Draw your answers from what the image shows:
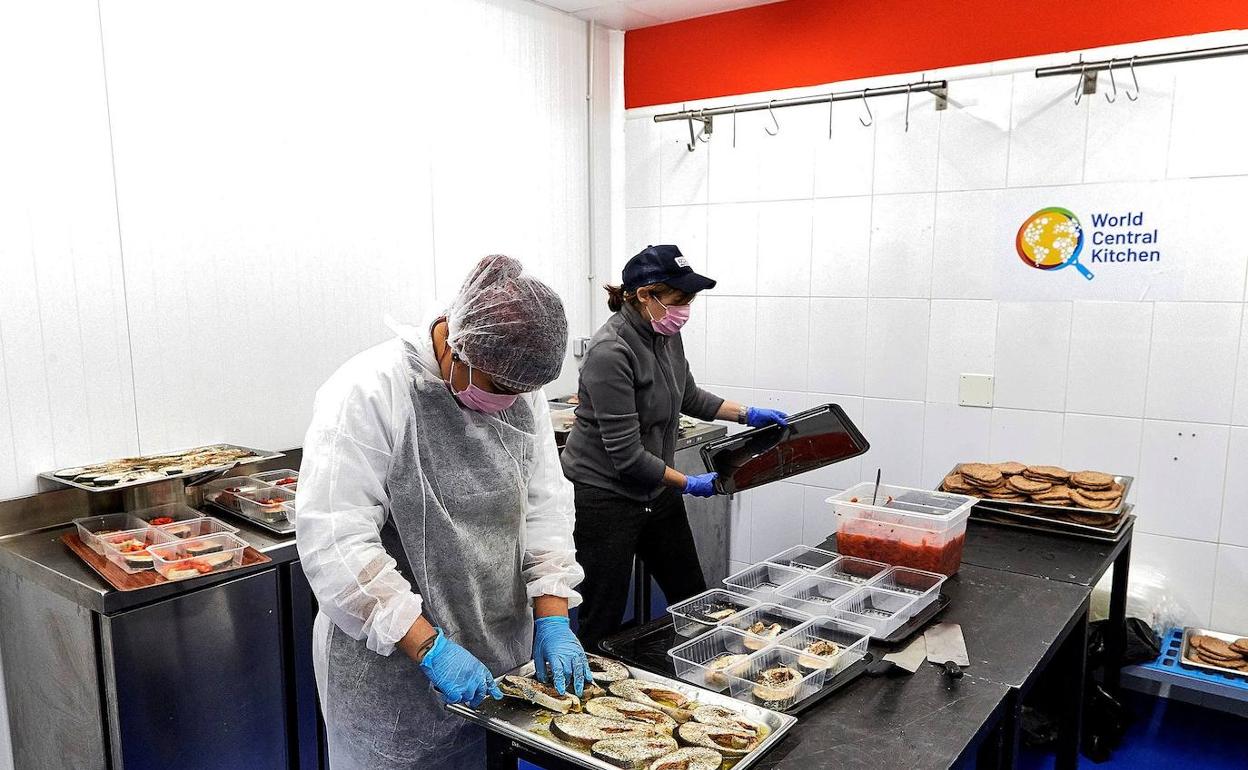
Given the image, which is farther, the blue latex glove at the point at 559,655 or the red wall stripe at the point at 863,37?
the red wall stripe at the point at 863,37

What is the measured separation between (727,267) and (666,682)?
2.58 meters

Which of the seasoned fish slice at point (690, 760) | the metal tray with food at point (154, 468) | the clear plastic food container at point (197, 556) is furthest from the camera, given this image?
the metal tray with food at point (154, 468)

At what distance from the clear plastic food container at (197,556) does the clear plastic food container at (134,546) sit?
0.08ft

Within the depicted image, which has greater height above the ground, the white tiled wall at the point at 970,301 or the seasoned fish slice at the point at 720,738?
the white tiled wall at the point at 970,301

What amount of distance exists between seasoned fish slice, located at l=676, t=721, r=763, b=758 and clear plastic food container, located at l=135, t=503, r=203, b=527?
1.62 meters

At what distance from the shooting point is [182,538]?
2.33 meters

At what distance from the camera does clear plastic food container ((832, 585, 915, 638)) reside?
1.86 m

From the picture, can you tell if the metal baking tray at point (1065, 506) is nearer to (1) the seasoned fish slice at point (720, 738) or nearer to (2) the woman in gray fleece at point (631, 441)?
(2) the woman in gray fleece at point (631, 441)

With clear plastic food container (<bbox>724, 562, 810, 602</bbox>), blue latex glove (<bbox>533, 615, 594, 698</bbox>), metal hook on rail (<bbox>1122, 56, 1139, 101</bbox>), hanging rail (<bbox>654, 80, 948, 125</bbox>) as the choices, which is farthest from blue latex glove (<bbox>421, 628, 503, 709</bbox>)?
metal hook on rail (<bbox>1122, 56, 1139, 101</bbox>)

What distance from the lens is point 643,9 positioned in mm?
3795

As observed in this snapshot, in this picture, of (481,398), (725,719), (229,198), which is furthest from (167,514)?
(725,719)

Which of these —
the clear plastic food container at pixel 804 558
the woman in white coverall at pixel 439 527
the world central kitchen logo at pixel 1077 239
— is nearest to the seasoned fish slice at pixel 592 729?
the woman in white coverall at pixel 439 527

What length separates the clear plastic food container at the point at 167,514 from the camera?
2.42 m

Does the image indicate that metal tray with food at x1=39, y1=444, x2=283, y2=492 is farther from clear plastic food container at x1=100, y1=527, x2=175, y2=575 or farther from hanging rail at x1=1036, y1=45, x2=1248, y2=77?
hanging rail at x1=1036, y1=45, x2=1248, y2=77
